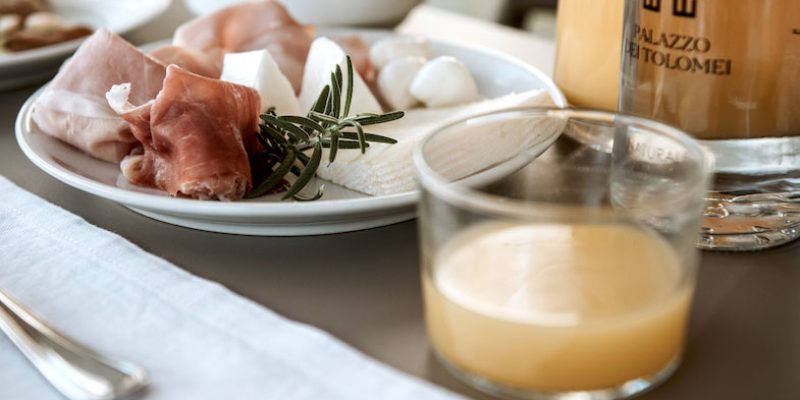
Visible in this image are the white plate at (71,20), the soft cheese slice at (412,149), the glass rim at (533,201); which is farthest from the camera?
the white plate at (71,20)

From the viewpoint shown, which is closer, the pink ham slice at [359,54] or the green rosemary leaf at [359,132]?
the green rosemary leaf at [359,132]

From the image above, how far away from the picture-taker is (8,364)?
479 millimetres

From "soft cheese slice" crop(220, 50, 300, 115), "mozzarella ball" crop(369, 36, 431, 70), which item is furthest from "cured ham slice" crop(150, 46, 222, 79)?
"mozzarella ball" crop(369, 36, 431, 70)

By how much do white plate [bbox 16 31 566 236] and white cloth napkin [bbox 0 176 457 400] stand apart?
3 cm

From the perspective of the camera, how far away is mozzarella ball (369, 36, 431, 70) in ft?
2.74

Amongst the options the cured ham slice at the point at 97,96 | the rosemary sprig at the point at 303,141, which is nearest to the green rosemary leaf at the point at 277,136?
the rosemary sprig at the point at 303,141

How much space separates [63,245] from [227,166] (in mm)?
110

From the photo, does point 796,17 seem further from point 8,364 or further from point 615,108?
point 8,364

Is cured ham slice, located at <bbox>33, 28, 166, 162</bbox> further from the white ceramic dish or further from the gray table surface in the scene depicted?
the white ceramic dish

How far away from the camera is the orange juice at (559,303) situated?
407 millimetres

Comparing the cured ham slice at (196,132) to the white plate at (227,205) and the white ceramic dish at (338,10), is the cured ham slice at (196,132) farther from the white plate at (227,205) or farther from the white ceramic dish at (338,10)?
the white ceramic dish at (338,10)

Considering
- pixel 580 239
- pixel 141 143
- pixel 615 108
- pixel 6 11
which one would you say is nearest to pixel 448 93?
pixel 615 108

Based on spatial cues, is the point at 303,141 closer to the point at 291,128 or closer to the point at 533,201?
the point at 291,128

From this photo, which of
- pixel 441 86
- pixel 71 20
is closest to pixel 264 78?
pixel 441 86
